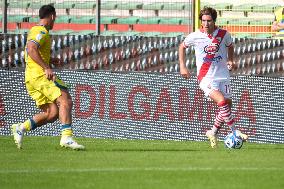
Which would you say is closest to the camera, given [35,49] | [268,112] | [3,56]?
[35,49]

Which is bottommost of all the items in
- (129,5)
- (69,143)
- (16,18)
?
(69,143)

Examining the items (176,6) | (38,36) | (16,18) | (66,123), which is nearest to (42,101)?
(66,123)

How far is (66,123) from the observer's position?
14.1 m

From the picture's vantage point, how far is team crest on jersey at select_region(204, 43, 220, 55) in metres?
15.4

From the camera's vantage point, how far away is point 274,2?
22.5 meters

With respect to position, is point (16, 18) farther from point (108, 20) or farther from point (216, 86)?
point (216, 86)

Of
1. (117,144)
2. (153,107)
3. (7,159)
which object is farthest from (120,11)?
(7,159)

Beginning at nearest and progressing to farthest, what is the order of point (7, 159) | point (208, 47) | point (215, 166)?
point (215, 166)
point (7, 159)
point (208, 47)

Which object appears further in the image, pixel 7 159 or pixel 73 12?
pixel 73 12

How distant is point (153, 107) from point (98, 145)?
2345 millimetres

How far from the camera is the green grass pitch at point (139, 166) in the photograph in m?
9.79

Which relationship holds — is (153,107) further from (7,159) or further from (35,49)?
(7,159)

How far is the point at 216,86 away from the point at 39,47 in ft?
9.39

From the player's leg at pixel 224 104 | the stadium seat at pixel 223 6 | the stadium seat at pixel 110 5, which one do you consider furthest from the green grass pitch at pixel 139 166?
the stadium seat at pixel 223 6
